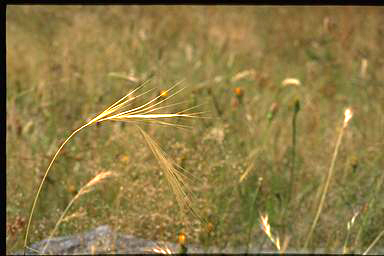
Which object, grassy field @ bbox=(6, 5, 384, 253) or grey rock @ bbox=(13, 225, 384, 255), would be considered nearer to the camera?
grey rock @ bbox=(13, 225, 384, 255)

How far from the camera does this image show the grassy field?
284cm

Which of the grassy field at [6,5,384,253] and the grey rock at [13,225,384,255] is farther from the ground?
the grassy field at [6,5,384,253]

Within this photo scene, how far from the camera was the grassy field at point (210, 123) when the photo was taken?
2844 mm

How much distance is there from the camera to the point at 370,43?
575 centimetres

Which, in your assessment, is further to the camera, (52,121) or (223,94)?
(223,94)

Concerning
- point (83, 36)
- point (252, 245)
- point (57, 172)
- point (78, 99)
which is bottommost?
point (252, 245)

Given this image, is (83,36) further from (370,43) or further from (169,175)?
(169,175)

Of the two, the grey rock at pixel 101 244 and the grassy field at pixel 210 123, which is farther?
the grassy field at pixel 210 123

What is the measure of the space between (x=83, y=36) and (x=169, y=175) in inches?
159

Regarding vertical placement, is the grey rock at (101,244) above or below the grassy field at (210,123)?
below

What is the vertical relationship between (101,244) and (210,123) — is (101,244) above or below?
below

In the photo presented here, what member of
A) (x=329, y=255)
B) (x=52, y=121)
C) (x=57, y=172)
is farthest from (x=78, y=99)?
(x=329, y=255)

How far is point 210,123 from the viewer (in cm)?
378

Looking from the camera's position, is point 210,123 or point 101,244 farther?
point 210,123
